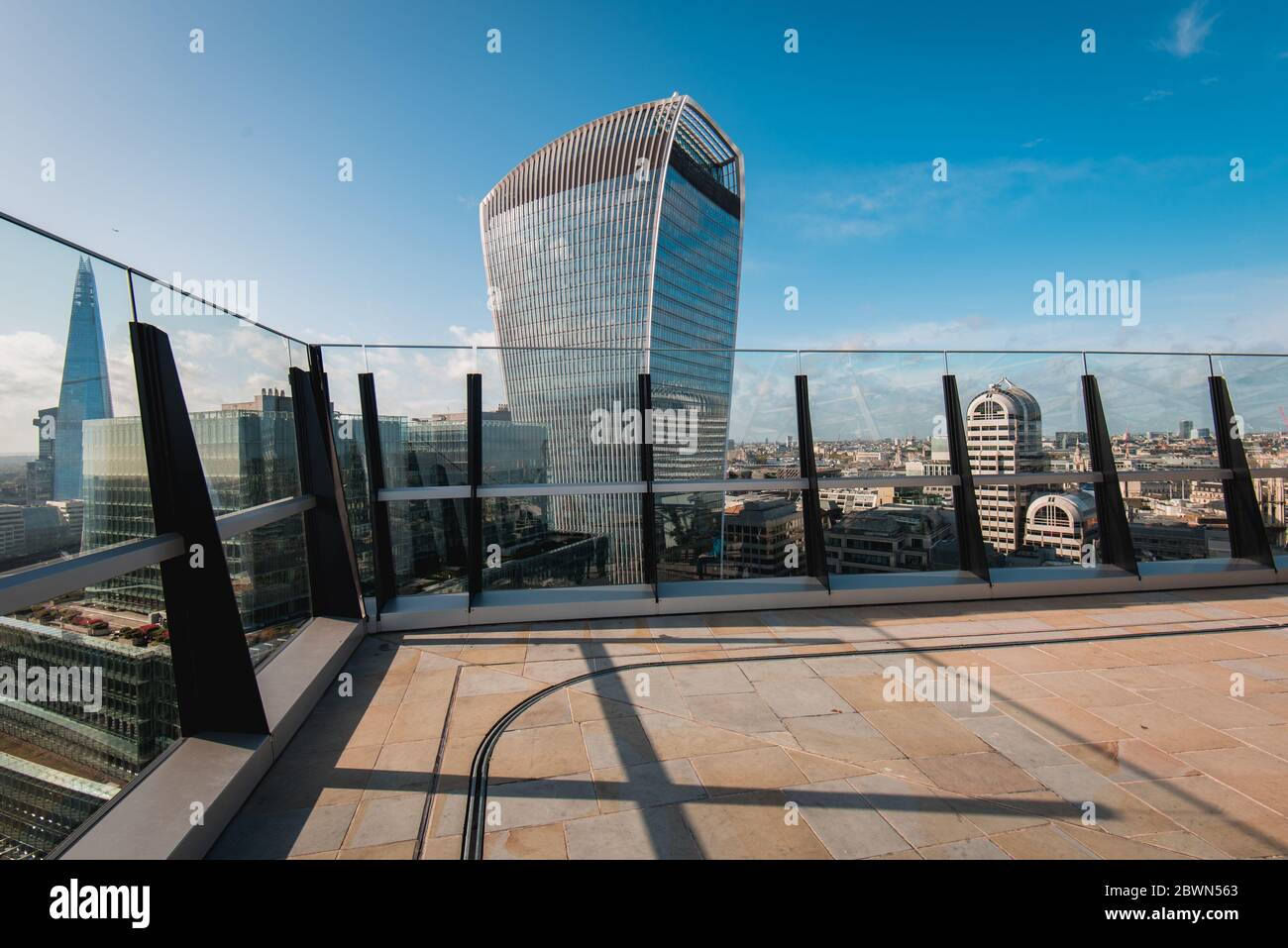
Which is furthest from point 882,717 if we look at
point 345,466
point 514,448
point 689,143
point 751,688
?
point 689,143

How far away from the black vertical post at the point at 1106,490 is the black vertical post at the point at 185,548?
27.1 ft

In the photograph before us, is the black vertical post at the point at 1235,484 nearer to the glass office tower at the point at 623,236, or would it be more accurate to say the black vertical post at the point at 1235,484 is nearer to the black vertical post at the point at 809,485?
the black vertical post at the point at 809,485

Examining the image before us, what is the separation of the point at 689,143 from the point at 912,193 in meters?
47.0

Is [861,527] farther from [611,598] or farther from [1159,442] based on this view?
[1159,442]

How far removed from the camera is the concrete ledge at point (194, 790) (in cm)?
203

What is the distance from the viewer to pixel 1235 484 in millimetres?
6477

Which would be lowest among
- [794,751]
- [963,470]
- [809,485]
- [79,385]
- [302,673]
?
[794,751]

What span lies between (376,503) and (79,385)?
317cm

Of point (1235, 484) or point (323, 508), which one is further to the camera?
point (1235, 484)

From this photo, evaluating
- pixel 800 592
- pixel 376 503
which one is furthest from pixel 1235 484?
pixel 376 503

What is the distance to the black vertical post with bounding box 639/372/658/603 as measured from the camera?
5.58 meters

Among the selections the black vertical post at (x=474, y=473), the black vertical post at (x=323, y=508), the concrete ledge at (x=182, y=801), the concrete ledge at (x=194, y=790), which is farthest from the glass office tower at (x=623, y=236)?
the concrete ledge at (x=182, y=801)

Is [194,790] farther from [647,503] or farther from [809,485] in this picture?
[809,485]

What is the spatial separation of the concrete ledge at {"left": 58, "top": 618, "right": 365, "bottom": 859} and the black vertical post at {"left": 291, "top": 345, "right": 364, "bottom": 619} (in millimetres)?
1224
